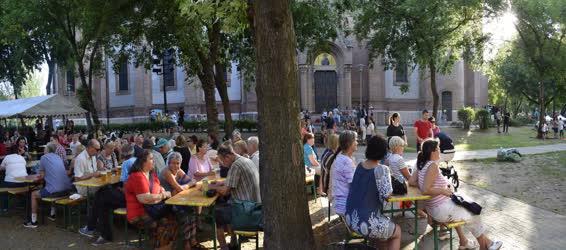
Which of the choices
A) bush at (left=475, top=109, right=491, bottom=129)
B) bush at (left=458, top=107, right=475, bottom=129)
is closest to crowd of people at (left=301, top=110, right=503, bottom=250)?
bush at (left=458, top=107, right=475, bottom=129)

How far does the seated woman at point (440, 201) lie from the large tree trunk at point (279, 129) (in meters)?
1.58

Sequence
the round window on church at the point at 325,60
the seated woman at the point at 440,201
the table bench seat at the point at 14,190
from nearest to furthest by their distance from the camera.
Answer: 1. the seated woman at the point at 440,201
2. the table bench seat at the point at 14,190
3. the round window on church at the point at 325,60

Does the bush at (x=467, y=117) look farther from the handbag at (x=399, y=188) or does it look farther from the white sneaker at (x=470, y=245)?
the handbag at (x=399, y=188)

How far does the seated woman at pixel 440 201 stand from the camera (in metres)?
5.87

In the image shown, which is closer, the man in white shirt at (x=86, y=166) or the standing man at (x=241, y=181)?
the standing man at (x=241, y=181)

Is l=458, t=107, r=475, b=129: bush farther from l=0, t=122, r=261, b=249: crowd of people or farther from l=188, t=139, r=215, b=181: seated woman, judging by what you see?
l=188, t=139, r=215, b=181: seated woman

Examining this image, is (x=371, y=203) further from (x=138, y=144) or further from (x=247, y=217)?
(x=138, y=144)

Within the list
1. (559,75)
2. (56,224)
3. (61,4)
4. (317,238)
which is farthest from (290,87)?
(559,75)

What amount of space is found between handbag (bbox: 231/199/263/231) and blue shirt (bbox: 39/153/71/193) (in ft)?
14.2

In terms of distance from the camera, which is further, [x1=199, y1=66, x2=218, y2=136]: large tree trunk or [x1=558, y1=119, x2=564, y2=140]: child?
[x1=558, y1=119, x2=564, y2=140]: child

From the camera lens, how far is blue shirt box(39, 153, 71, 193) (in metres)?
8.89

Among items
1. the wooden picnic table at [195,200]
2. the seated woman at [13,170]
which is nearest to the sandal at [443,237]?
the wooden picnic table at [195,200]

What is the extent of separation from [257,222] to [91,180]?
12.3 feet

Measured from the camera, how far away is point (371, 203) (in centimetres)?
520
